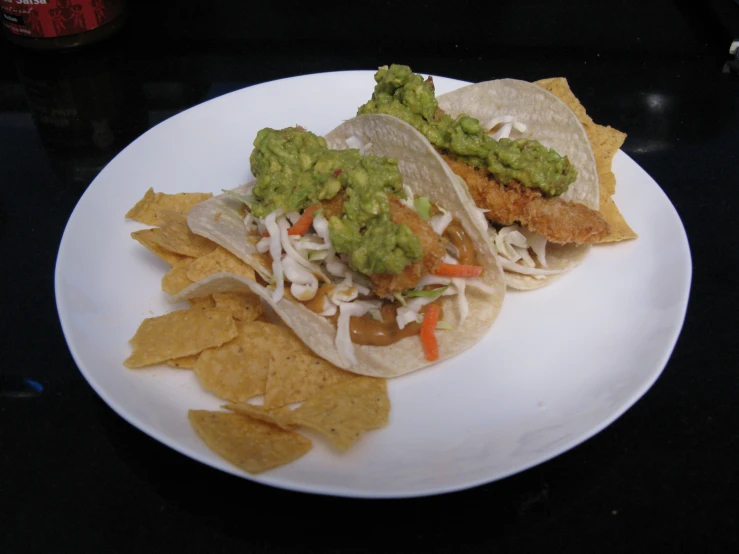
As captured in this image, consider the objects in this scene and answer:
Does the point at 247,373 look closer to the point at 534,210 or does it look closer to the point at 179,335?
the point at 179,335

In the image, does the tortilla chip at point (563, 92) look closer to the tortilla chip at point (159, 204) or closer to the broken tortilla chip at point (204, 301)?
the tortilla chip at point (159, 204)

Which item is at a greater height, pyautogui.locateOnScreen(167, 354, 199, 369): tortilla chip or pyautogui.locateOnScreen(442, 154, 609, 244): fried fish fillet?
pyautogui.locateOnScreen(442, 154, 609, 244): fried fish fillet

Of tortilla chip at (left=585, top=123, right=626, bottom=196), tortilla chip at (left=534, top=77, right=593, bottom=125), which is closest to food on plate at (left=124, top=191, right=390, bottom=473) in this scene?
tortilla chip at (left=585, top=123, right=626, bottom=196)

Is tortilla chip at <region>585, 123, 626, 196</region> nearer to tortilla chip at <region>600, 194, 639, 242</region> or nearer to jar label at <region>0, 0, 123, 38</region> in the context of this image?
tortilla chip at <region>600, 194, 639, 242</region>

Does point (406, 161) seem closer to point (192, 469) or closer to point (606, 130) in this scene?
point (606, 130)

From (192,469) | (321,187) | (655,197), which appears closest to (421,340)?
(321,187)

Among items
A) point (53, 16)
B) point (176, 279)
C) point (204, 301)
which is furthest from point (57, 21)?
point (204, 301)
